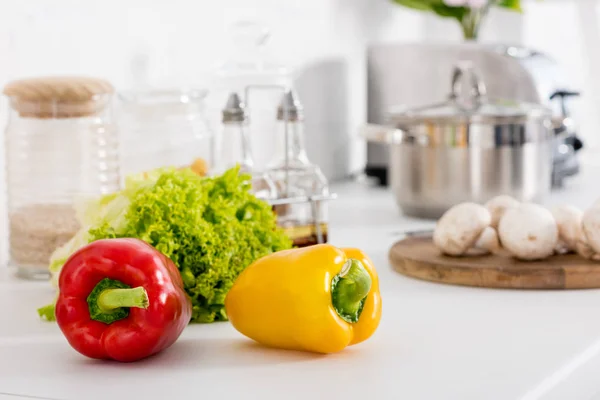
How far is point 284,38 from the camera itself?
2305mm

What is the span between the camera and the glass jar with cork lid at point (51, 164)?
130 centimetres

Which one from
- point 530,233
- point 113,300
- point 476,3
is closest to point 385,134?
point 530,233

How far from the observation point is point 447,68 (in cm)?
242

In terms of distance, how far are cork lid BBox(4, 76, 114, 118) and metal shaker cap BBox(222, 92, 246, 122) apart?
15 cm

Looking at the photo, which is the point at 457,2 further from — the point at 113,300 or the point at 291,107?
the point at 113,300

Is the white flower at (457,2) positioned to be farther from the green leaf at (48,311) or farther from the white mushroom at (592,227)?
the green leaf at (48,311)

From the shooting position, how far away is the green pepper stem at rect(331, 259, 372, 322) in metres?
0.95

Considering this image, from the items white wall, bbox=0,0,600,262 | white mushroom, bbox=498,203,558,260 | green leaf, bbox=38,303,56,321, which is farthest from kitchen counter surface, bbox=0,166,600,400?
white wall, bbox=0,0,600,262

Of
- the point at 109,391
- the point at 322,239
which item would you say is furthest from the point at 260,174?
the point at 109,391

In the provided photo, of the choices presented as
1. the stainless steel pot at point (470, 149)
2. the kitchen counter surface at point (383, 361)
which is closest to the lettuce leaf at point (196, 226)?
the kitchen counter surface at point (383, 361)

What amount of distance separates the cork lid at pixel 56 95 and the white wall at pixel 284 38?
0.20 m

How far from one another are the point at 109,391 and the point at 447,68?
66.5 inches

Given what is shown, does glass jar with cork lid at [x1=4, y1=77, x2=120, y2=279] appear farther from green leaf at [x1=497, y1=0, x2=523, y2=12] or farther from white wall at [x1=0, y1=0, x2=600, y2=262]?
green leaf at [x1=497, y1=0, x2=523, y2=12]

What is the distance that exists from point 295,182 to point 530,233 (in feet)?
1.08
